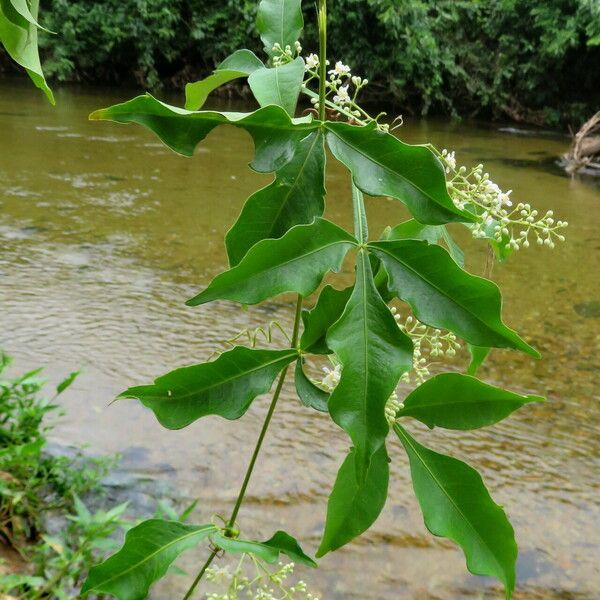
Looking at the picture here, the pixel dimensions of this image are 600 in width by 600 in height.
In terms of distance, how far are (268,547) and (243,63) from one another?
0.33 metres

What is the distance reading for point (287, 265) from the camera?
0.43m

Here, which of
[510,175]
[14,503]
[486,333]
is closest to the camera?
[486,333]

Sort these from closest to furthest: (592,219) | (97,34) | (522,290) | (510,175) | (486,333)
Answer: (486,333), (522,290), (592,219), (510,175), (97,34)

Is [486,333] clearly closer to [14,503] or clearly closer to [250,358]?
[250,358]

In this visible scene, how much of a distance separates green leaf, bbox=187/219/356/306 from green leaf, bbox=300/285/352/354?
16 mm

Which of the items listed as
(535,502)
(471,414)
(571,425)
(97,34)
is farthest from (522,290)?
(97,34)

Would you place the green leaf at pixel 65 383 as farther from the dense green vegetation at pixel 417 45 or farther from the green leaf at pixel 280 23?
the dense green vegetation at pixel 417 45

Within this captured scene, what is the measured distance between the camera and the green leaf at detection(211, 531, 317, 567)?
0.50 m

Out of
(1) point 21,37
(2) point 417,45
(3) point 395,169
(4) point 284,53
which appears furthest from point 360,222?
(2) point 417,45

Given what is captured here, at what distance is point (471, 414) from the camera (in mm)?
466

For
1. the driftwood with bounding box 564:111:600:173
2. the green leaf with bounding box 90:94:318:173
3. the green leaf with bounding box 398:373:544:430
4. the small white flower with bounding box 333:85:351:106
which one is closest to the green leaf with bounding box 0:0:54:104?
the green leaf with bounding box 90:94:318:173

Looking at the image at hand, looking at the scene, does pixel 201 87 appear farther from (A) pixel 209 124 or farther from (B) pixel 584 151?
(B) pixel 584 151

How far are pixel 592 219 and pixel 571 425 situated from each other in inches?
108

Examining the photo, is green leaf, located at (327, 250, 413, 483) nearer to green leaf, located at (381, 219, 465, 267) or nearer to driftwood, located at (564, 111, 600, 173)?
green leaf, located at (381, 219, 465, 267)
